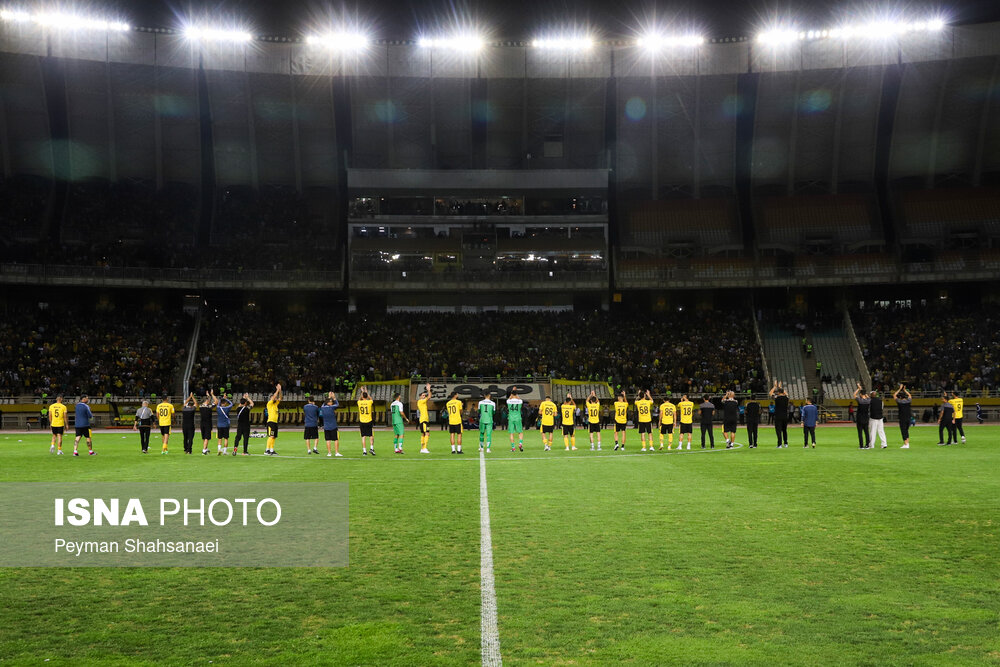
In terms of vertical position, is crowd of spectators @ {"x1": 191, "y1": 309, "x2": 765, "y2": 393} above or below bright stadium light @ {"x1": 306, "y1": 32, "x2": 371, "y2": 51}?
below

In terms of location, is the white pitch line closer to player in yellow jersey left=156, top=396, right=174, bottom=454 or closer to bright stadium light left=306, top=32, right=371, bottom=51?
player in yellow jersey left=156, top=396, right=174, bottom=454

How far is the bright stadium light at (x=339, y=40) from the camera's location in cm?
5297

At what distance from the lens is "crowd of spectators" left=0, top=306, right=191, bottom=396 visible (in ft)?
160

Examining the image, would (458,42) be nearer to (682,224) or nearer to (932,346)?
(682,224)

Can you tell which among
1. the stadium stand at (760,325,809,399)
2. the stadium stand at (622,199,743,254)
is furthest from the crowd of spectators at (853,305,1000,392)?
the stadium stand at (622,199,743,254)

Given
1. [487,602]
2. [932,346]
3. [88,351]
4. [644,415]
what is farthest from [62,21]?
[932,346]

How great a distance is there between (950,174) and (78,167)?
66.1m

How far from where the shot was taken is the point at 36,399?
4588 cm

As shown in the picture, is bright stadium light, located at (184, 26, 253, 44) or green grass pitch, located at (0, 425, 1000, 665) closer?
green grass pitch, located at (0, 425, 1000, 665)

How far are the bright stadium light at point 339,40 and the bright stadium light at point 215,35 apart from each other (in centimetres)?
449

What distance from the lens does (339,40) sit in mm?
53281

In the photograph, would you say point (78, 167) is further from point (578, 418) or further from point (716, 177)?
point (716, 177)

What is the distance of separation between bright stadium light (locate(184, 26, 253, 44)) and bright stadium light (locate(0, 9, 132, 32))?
151 inches

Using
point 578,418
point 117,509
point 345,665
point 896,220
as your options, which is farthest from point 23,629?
point 896,220
